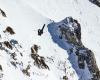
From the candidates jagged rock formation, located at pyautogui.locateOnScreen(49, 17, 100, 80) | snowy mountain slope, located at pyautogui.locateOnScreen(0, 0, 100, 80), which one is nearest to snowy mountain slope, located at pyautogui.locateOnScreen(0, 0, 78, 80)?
snowy mountain slope, located at pyautogui.locateOnScreen(0, 0, 100, 80)

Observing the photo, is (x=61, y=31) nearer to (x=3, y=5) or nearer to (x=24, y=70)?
(x=3, y=5)

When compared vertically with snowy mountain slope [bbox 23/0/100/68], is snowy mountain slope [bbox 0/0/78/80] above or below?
below

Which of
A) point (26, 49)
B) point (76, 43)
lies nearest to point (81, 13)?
point (76, 43)

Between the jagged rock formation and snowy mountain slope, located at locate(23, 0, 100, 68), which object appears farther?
snowy mountain slope, located at locate(23, 0, 100, 68)

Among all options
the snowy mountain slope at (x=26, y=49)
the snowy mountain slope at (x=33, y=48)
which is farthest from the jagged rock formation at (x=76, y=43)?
the snowy mountain slope at (x=26, y=49)

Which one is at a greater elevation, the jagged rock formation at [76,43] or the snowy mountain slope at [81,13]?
the snowy mountain slope at [81,13]

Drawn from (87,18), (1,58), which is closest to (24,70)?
(1,58)

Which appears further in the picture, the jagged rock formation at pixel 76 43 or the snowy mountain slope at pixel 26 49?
the jagged rock formation at pixel 76 43

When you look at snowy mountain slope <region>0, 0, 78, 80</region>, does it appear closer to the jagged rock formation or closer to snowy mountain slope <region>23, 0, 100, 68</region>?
the jagged rock formation

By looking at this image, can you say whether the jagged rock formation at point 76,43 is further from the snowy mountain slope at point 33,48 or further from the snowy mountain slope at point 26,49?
the snowy mountain slope at point 26,49
